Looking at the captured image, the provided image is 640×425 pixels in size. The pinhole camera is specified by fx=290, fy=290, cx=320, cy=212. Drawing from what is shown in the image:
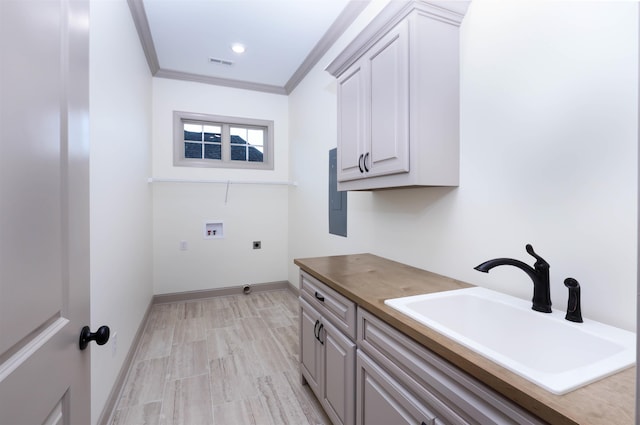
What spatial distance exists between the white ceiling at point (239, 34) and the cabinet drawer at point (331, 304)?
7.20ft

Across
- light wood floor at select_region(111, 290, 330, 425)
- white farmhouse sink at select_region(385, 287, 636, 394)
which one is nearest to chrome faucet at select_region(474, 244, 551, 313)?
white farmhouse sink at select_region(385, 287, 636, 394)

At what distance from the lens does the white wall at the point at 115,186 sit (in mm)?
1525

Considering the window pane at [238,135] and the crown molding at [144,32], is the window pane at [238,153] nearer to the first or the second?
the window pane at [238,135]

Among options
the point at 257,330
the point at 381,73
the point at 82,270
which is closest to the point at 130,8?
the point at 381,73

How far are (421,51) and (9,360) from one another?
1721 millimetres

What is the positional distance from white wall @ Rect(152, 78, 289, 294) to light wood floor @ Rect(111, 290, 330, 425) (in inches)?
23.4

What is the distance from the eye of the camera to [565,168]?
42.7 inches

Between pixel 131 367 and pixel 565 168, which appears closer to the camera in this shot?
pixel 565 168

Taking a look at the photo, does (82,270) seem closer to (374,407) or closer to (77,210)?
(77,210)

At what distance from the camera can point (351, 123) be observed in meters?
1.90

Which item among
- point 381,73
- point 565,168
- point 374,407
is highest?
point 381,73

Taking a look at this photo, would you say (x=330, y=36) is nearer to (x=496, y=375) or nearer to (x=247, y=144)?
(x=247, y=144)

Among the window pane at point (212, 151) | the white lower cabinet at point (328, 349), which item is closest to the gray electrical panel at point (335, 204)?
the white lower cabinet at point (328, 349)

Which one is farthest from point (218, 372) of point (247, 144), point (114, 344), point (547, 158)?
point (247, 144)
